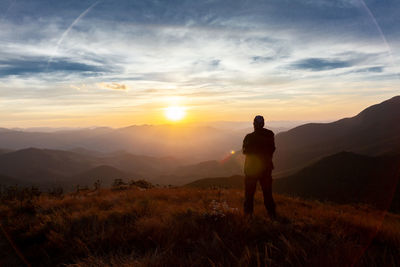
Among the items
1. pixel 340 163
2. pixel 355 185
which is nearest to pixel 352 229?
pixel 355 185

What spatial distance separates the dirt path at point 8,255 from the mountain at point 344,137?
110225 millimetres

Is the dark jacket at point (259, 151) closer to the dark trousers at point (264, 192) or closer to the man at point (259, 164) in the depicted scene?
the man at point (259, 164)

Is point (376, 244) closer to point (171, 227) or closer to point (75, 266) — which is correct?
point (171, 227)

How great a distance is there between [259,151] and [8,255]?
18.0 feet

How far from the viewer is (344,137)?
142 meters

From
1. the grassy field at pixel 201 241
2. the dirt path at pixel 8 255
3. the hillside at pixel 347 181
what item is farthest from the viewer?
the hillside at pixel 347 181

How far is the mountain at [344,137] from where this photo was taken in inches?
4537

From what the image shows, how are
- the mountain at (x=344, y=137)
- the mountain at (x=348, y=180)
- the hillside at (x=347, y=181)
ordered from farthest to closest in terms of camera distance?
the mountain at (x=344, y=137), the mountain at (x=348, y=180), the hillside at (x=347, y=181)

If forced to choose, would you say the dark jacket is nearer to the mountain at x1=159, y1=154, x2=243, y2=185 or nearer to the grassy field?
the grassy field

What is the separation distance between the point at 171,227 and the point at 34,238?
2875 millimetres

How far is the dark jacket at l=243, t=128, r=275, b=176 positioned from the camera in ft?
18.2

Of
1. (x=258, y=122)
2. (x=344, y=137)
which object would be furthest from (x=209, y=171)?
(x=258, y=122)

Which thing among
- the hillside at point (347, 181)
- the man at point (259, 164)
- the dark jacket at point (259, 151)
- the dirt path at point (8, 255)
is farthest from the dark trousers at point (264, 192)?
the hillside at point (347, 181)

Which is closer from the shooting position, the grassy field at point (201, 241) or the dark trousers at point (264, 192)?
the grassy field at point (201, 241)
